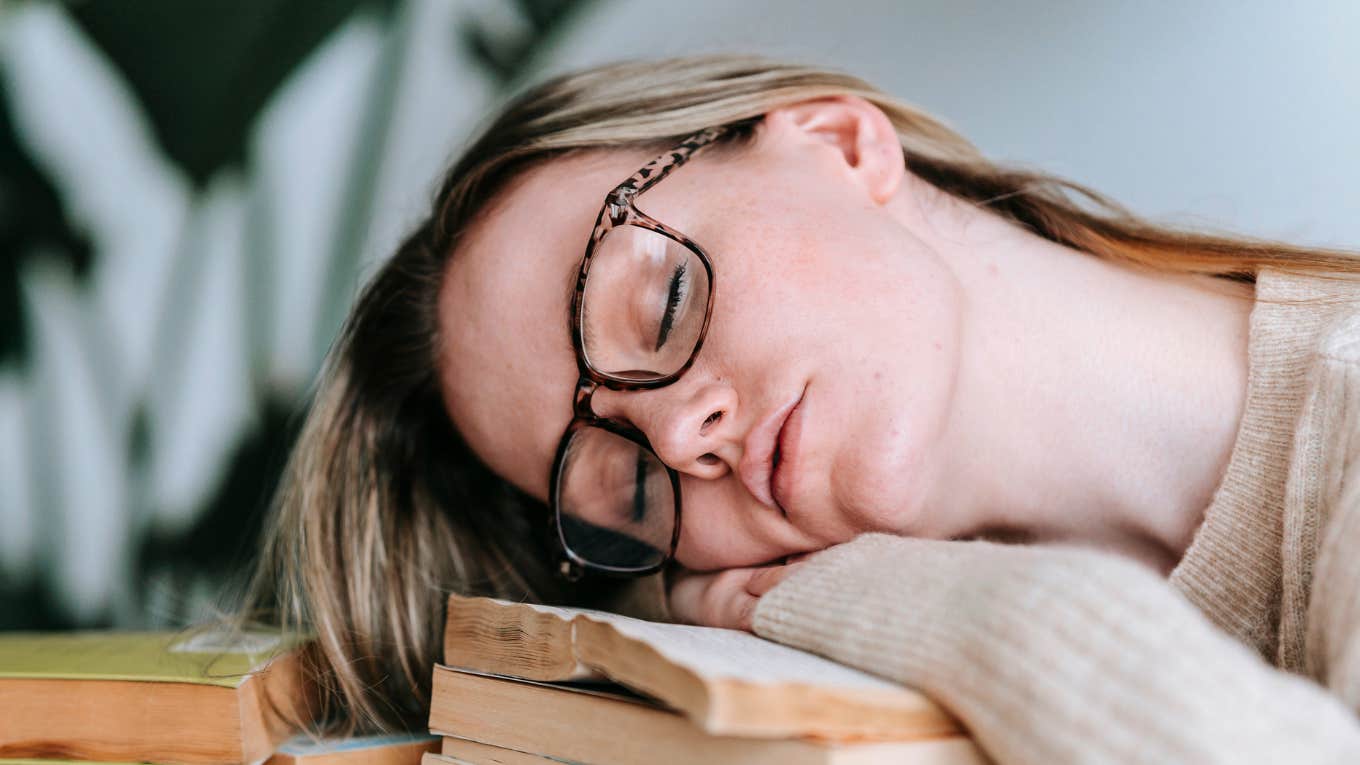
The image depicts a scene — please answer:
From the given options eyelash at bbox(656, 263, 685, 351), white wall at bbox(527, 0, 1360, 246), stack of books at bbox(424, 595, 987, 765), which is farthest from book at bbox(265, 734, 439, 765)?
white wall at bbox(527, 0, 1360, 246)

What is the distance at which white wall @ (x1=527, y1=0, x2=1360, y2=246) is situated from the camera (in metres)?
1.40

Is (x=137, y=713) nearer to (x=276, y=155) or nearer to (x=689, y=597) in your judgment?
(x=689, y=597)

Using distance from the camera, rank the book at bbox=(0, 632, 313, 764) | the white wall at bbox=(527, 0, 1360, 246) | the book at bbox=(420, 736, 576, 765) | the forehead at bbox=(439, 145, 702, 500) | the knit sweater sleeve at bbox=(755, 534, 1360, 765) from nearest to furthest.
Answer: the knit sweater sleeve at bbox=(755, 534, 1360, 765) < the book at bbox=(420, 736, 576, 765) < the book at bbox=(0, 632, 313, 764) < the forehead at bbox=(439, 145, 702, 500) < the white wall at bbox=(527, 0, 1360, 246)

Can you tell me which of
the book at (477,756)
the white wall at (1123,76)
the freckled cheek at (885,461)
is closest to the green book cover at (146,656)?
the book at (477,756)

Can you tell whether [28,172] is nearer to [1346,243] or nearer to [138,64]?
[138,64]

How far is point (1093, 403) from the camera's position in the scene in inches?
39.4

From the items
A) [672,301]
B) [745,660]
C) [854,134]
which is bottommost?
[745,660]

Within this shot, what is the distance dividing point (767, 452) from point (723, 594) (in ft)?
0.61

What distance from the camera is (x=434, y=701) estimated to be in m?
0.80

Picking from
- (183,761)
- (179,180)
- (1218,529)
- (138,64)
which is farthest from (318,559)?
(1218,529)

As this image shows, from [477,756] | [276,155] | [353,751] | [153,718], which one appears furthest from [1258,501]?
[276,155]

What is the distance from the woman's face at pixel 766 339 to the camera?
35.6 inches

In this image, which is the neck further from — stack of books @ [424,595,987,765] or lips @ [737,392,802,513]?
stack of books @ [424,595,987,765]

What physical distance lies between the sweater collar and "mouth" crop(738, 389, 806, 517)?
1.13ft
